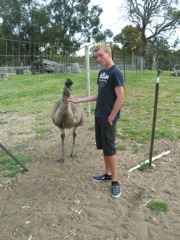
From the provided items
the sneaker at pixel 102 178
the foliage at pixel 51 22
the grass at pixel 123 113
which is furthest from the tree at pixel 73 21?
the sneaker at pixel 102 178

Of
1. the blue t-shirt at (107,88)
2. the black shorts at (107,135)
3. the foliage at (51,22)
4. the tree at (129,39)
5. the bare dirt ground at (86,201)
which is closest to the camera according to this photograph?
the bare dirt ground at (86,201)

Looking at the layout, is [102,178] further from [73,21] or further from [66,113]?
[73,21]

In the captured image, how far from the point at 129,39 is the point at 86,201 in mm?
45895

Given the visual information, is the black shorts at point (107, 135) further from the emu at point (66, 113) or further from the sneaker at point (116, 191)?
the emu at point (66, 113)

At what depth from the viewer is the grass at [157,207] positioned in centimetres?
331

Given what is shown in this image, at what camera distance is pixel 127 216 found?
3.20 m

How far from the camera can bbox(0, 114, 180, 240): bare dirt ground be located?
2967 mm

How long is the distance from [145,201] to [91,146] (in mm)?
2023

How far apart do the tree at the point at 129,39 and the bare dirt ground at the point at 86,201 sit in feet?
142

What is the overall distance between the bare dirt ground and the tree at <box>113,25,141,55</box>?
43.1 meters

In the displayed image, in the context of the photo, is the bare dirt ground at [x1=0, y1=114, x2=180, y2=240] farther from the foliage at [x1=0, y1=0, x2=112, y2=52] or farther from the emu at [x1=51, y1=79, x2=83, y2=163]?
the foliage at [x1=0, y1=0, x2=112, y2=52]

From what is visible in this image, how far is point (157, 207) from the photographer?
336 centimetres

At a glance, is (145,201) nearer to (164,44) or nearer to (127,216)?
(127,216)

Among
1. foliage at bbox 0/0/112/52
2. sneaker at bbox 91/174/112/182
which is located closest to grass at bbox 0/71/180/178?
sneaker at bbox 91/174/112/182
